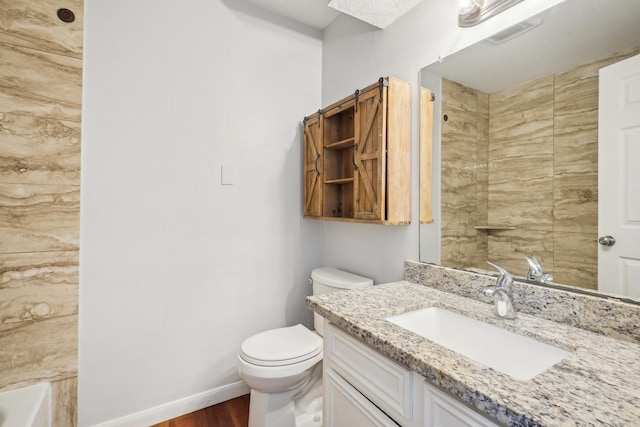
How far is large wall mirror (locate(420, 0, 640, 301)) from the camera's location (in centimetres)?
94

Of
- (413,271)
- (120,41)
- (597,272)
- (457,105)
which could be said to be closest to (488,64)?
(457,105)

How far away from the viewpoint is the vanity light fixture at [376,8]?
59.2 inches

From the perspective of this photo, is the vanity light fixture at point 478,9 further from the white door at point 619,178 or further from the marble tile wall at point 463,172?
the white door at point 619,178

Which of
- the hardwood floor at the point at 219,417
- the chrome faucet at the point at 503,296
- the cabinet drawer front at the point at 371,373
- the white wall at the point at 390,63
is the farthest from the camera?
the hardwood floor at the point at 219,417

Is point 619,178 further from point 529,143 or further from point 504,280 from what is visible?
point 504,280

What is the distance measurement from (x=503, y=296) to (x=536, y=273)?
0.16 metres

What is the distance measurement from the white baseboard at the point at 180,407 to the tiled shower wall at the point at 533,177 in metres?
1.58

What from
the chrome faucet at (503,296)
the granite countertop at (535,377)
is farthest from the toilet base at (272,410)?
the chrome faucet at (503,296)

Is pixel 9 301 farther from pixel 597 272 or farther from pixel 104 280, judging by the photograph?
pixel 597 272

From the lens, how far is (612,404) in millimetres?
565

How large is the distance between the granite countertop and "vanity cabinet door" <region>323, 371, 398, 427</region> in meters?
0.19

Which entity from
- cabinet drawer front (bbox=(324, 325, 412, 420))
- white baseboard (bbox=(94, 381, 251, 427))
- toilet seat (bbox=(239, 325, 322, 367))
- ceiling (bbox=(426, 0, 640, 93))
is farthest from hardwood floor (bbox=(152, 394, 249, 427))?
ceiling (bbox=(426, 0, 640, 93))

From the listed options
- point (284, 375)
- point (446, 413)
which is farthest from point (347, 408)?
point (284, 375)

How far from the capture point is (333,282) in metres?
1.82
